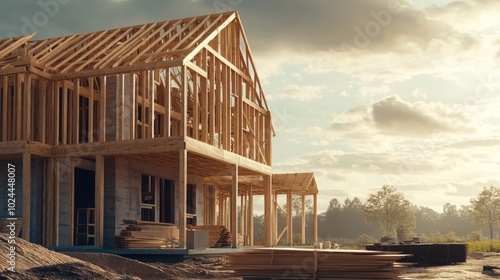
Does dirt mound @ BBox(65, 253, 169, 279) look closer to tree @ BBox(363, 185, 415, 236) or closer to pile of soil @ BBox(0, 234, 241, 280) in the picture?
pile of soil @ BBox(0, 234, 241, 280)

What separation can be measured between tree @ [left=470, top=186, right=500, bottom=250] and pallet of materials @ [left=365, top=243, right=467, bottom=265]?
3711cm

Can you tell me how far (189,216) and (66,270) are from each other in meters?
17.2

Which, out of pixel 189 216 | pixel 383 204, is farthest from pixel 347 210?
pixel 189 216

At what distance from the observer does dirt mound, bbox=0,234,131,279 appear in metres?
12.0

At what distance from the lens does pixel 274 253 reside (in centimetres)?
1246

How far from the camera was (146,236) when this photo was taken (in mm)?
22812

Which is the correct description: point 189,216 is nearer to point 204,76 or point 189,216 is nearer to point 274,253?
point 204,76

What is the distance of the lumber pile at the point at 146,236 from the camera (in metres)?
22.1

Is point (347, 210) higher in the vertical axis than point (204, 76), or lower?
lower

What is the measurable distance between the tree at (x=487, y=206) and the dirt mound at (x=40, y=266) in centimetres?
5337

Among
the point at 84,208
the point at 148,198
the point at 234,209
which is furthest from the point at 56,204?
the point at 234,209

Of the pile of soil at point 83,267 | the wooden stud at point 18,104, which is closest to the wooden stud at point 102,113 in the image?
the wooden stud at point 18,104

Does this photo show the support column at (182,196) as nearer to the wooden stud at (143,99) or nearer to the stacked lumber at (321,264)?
the wooden stud at (143,99)

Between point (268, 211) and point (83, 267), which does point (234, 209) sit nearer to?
point (268, 211)
